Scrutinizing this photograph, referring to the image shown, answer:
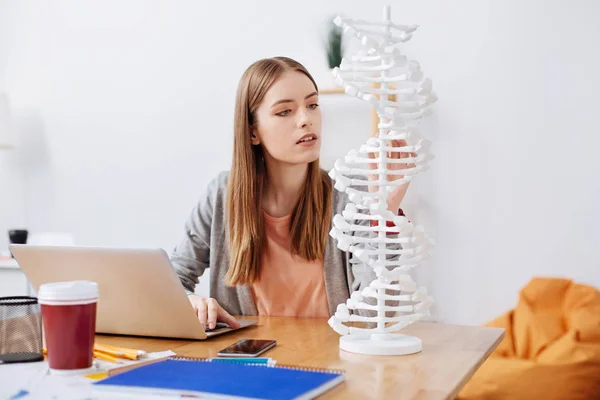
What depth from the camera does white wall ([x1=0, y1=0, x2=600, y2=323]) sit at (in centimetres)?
257

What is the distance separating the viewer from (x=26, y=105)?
3414 mm

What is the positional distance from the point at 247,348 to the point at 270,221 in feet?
2.45

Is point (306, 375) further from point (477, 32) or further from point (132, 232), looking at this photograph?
point (132, 232)

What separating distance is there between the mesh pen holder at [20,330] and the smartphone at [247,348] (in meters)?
0.27

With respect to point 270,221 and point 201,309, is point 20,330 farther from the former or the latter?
point 270,221

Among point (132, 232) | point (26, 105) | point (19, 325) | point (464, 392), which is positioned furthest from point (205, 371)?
point (26, 105)

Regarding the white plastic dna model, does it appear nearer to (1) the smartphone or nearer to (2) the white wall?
(1) the smartphone

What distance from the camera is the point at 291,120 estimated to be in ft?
5.70

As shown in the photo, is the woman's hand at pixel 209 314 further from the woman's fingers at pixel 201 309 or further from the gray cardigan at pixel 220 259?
the gray cardigan at pixel 220 259

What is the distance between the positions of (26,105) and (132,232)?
31.6 inches

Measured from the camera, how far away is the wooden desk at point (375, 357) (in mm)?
927

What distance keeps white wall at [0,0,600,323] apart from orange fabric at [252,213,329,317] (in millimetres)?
981

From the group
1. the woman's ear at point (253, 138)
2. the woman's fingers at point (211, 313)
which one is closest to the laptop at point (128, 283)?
the woman's fingers at point (211, 313)

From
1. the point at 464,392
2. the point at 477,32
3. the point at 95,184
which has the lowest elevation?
the point at 464,392
